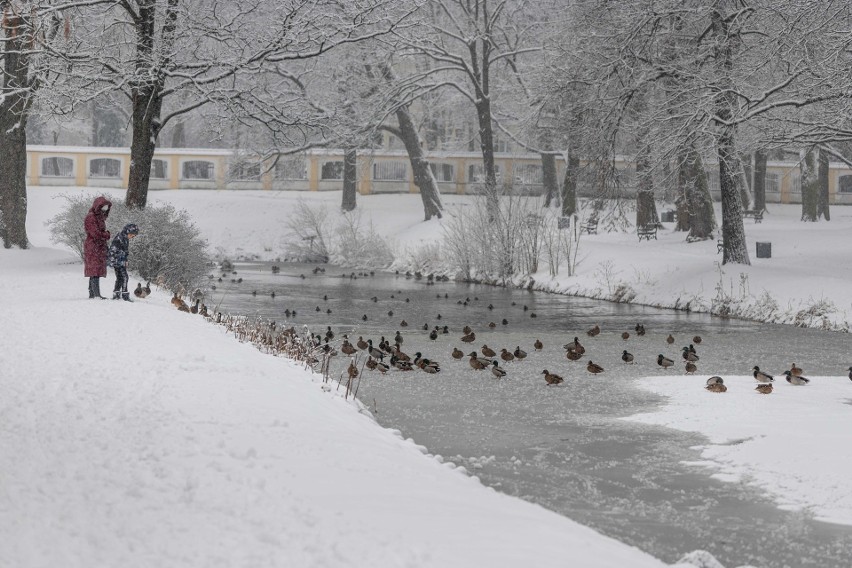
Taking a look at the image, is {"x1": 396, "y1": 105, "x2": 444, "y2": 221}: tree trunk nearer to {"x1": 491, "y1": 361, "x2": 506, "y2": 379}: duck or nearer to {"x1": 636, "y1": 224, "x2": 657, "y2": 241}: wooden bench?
{"x1": 636, "y1": 224, "x2": 657, "y2": 241}: wooden bench

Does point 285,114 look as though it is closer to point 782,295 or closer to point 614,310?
point 614,310

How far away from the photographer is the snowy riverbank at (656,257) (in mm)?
26406

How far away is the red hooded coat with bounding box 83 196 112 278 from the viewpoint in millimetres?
19219

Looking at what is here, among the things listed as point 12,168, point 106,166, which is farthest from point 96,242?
point 106,166

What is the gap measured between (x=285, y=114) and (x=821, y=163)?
32.3m

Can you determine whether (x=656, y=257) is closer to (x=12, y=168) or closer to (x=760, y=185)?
(x=12, y=168)

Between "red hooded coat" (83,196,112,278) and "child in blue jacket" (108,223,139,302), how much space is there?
174mm

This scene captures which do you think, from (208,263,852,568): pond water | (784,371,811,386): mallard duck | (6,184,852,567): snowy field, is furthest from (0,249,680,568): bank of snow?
(784,371,811,386): mallard duck

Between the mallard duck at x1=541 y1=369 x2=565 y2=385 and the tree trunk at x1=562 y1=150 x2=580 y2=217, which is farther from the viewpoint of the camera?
the tree trunk at x1=562 y1=150 x2=580 y2=217

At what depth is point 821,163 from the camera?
52750mm

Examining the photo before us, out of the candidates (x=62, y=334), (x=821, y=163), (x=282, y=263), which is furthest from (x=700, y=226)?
(x=62, y=334)

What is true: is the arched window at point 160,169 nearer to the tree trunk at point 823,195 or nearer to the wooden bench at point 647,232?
the wooden bench at point 647,232

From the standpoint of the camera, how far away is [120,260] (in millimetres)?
19328

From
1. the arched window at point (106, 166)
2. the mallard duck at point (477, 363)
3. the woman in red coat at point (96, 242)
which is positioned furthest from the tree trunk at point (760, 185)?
the arched window at point (106, 166)
